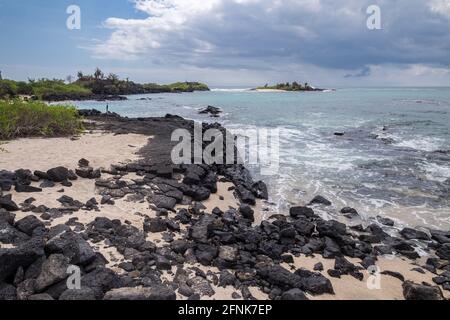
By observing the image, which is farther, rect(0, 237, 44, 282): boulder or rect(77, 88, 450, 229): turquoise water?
rect(77, 88, 450, 229): turquoise water

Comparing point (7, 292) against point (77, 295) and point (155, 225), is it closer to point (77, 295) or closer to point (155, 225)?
point (77, 295)

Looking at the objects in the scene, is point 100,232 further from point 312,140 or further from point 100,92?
point 100,92

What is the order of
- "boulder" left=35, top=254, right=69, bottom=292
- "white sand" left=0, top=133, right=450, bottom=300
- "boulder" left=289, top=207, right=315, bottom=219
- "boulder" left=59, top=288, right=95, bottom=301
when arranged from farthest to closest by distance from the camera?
"boulder" left=289, top=207, right=315, bottom=219 → "white sand" left=0, top=133, right=450, bottom=300 → "boulder" left=35, top=254, right=69, bottom=292 → "boulder" left=59, top=288, right=95, bottom=301

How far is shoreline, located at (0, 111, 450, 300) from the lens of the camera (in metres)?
5.55

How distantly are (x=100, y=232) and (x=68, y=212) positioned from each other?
4.10ft

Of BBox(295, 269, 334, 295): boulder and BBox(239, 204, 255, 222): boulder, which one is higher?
BBox(239, 204, 255, 222): boulder

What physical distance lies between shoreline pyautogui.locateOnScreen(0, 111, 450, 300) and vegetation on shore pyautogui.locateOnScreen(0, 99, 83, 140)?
542 centimetres

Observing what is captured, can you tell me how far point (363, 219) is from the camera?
30.8 feet

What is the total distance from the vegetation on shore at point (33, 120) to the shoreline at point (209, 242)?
17.8 feet

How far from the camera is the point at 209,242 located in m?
6.74

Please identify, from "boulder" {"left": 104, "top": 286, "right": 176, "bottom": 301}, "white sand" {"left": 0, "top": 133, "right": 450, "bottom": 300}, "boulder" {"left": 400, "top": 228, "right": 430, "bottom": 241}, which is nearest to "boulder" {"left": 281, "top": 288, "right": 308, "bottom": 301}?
"white sand" {"left": 0, "top": 133, "right": 450, "bottom": 300}

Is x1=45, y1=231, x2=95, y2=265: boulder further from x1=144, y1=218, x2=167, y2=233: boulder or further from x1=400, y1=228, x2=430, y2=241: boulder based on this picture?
x1=400, y1=228, x2=430, y2=241: boulder

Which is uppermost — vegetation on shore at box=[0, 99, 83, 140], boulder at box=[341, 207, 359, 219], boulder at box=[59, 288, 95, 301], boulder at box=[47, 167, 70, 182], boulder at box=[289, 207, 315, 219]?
vegetation on shore at box=[0, 99, 83, 140]
